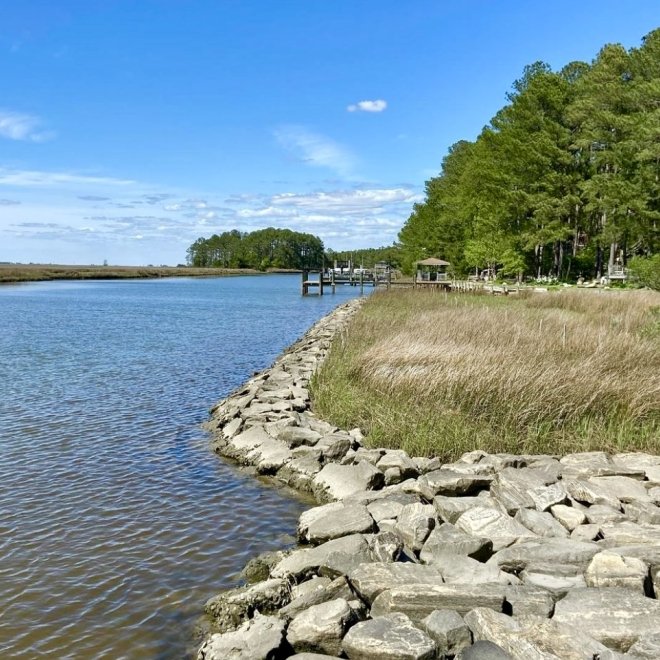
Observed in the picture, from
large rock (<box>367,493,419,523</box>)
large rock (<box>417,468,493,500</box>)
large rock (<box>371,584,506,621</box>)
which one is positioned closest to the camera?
large rock (<box>371,584,506,621</box>)

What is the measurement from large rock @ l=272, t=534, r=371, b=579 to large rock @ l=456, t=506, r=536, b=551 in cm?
102

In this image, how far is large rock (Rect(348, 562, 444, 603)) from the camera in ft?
16.1

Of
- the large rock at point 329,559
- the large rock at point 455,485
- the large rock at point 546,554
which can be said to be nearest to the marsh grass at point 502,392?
the large rock at point 455,485

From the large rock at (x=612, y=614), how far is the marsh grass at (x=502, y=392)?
3957mm

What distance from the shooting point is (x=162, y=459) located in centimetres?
977

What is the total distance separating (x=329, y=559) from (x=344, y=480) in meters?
2.47

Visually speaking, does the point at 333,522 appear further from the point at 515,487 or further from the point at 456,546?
the point at 515,487

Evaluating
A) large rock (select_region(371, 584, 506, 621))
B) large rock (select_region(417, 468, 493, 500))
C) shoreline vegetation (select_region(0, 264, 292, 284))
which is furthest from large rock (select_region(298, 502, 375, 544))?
shoreline vegetation (select_region(0, 264, 292, 284))

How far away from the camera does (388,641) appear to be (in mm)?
4184

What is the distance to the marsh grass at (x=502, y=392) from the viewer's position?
8820mm

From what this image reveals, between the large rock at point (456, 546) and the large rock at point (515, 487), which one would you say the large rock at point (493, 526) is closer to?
the large rock at point (456, 546)

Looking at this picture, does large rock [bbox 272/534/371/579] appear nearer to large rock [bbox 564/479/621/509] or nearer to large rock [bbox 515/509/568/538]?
large rock [bbox 515/509/568/538]

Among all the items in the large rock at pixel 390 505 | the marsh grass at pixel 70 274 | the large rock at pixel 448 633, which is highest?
Result: the marsh grass at pixel 70 274

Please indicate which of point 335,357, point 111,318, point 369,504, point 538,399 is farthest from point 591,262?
point 369,504
